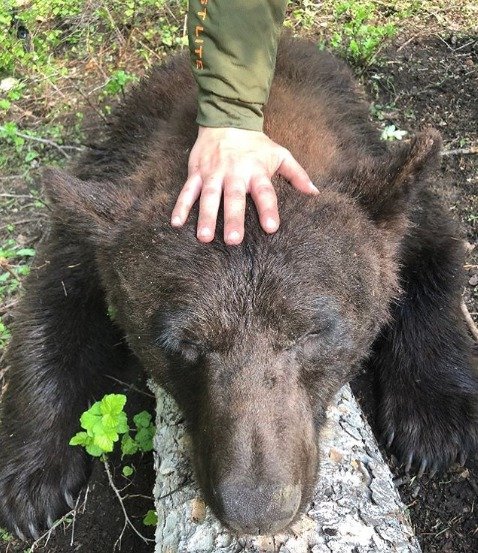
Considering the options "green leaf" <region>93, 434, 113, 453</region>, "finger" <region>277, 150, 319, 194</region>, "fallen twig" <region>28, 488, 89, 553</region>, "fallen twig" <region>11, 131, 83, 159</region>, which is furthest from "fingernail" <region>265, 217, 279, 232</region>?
"fallen twig" <region>11, 131, 83, 159</region>

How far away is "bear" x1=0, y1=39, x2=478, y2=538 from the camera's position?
238cm

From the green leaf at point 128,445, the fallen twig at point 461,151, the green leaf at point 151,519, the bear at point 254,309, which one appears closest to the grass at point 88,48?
the fallen twig at point 461,151

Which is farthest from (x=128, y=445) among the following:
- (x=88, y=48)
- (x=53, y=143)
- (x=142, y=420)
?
(x=88, y=48)

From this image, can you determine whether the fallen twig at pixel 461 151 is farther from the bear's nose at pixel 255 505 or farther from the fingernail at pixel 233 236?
the bear's nose at pixel 255 505

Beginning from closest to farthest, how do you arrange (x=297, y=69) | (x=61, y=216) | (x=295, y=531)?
1. (x=295, y=531)
2. (x=61, y=216)
3. (x=297, y=69)

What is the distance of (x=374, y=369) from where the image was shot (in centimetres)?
398

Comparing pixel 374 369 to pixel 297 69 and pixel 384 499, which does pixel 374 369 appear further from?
pixel 297 69

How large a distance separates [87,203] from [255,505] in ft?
4.60

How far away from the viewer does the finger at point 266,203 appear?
2400 millimetres

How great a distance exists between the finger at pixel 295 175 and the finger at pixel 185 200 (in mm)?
338

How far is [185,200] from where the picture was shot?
2.49 metres

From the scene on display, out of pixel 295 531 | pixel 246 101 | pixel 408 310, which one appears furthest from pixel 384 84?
pixel 295 531

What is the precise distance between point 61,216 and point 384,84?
11.3 feet

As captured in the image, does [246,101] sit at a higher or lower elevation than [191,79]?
higher
